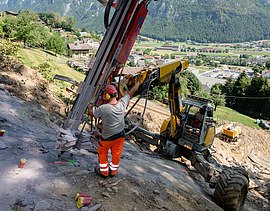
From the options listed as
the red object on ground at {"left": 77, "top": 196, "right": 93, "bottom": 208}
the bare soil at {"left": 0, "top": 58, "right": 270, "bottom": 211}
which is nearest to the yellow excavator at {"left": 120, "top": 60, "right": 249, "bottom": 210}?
the bare soil at {"left": 0, "top": 58, "right": 270, "bottom": 211}

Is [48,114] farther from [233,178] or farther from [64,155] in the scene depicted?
[233,178]

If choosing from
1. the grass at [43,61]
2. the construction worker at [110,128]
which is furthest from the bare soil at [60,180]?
the grass at [43,61]

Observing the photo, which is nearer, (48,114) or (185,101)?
(185,101)

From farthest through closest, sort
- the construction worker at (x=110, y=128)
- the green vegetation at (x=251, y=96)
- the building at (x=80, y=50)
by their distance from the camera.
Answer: the building at (x=80, y=50) → the green vegetation at (x=251, y=96) → the construction worker at (x=110, y=128)

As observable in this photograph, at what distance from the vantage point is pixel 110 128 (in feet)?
17.3

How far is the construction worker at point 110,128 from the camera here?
5242 mm

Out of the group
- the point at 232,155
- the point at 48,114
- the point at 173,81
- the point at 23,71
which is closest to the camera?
the point at 173,81

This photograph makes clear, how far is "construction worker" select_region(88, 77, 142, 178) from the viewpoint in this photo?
5.24m

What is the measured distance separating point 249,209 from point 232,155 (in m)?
8.32

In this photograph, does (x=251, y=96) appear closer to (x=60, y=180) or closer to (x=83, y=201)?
(x=60, y=180)

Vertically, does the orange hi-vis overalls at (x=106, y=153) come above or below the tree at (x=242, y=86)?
below

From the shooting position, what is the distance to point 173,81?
8992mm

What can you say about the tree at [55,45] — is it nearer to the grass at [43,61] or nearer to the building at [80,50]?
the grass at [43,61]

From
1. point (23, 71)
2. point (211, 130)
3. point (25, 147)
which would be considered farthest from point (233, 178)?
point (23, 71)
